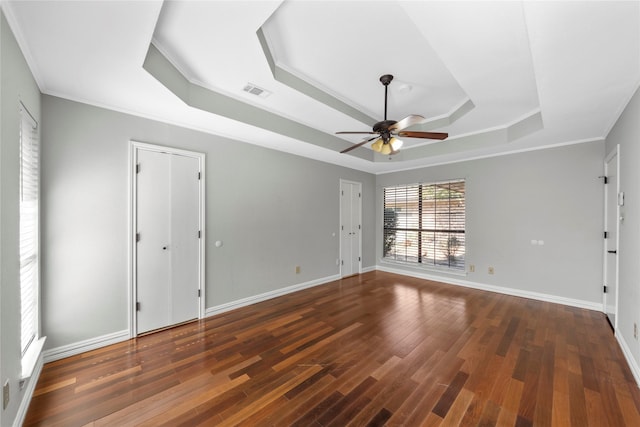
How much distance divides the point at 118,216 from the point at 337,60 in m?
2.79

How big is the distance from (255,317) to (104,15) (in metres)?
3.19

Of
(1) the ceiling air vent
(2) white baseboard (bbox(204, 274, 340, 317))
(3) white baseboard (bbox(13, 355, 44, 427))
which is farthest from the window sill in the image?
(1) the ceiling air vent

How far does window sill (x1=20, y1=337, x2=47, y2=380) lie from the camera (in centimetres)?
177

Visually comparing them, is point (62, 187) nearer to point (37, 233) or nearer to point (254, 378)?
point (37, 233)

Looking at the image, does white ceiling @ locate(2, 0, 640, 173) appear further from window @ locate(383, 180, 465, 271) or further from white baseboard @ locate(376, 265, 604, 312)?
white baseboard @ locate(376, 265, 604, 312)

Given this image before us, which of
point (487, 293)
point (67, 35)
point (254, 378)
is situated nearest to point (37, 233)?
point (67, 35)

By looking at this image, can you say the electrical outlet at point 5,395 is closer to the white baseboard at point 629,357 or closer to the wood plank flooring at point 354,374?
the wood plank flooring at point 354,374

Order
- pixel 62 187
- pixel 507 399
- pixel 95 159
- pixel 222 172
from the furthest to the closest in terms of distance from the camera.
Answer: pixel 222 172 < pixel 95 159 < pixel 62 187 < pixel 507 399

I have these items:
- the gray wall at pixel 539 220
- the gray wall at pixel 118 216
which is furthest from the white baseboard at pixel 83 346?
the gray wall at pixel 539 220

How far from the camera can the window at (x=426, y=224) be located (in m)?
5.05

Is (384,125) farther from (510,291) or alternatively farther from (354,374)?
(510,291)

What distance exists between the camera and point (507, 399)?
1.88 meters

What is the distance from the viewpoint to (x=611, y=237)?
3.31 m

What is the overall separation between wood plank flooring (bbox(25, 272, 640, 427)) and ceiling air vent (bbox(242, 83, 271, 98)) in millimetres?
2745
